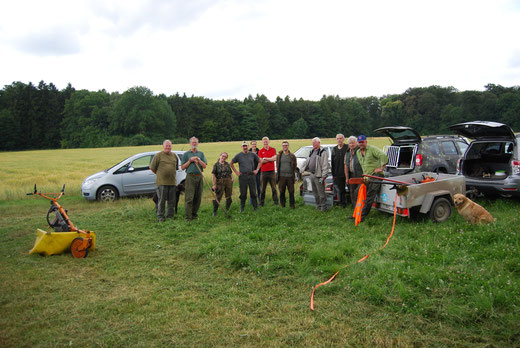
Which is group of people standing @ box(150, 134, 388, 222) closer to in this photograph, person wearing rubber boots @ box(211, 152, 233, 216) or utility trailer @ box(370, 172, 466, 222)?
person wearing rubber boots @ box(211, 152, 233, 216)

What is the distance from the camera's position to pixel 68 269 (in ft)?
17.0

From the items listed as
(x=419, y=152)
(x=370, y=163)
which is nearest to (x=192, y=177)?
(x=370, y=163)

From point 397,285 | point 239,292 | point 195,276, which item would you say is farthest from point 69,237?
point 397,285

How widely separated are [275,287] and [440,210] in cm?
411

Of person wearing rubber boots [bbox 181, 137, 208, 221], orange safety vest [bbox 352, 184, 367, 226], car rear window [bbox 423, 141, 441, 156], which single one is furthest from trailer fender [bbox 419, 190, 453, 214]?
person wearing rubber boots [bbox 181, 137, 208, 221]

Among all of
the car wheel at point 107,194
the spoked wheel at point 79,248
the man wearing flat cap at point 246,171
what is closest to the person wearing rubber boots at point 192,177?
the man wearing flat cap at point 246,171

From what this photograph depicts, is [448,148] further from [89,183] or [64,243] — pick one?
[89,183]

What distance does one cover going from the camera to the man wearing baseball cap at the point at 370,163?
6863 millimetres

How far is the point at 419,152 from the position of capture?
32.6 ft

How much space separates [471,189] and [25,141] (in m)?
68.7

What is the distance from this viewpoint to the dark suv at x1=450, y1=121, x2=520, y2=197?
728 centimetres

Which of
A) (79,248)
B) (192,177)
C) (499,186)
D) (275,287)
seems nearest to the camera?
(275,287)

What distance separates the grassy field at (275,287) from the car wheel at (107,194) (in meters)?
4.27

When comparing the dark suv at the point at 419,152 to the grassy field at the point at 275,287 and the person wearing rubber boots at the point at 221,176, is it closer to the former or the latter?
the grassy field at the point at 275,287
